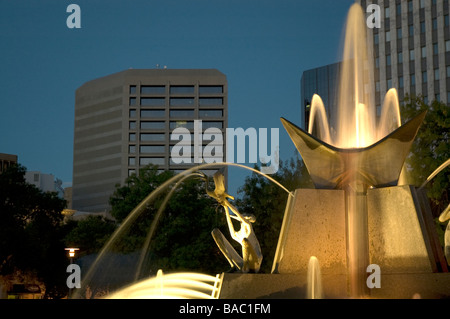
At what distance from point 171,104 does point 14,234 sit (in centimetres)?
7170

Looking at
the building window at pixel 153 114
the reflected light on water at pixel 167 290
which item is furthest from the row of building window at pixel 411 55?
the reflected light on water at pixel 167 290

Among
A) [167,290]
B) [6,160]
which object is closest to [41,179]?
[6,160]

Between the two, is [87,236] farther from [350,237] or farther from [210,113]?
[210,113]

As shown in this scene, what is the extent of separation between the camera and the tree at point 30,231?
140ft

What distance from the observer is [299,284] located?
13.5 m

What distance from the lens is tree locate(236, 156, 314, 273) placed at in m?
35.4

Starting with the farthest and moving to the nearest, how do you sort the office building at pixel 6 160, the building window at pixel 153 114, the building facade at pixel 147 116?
the building window at pixel 153 114 < the building facade at pixel 147 116 < the office building at pixel 6 160

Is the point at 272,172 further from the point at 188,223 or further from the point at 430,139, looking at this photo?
the point at 430,139

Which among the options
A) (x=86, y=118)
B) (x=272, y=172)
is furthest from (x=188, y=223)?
(x=86, y=118)

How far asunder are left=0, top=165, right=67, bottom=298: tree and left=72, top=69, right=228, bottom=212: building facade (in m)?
59.9

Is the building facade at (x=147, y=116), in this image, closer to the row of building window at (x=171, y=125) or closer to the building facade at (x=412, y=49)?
the row of building window at (x=171, y=125)

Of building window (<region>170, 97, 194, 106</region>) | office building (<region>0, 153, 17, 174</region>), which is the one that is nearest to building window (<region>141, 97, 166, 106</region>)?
building window (<region>170, 97, 194, 106</region>)

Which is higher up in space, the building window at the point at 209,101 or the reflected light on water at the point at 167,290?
the building window at the point at 209,101

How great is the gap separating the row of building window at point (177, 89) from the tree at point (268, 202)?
72.3 m
